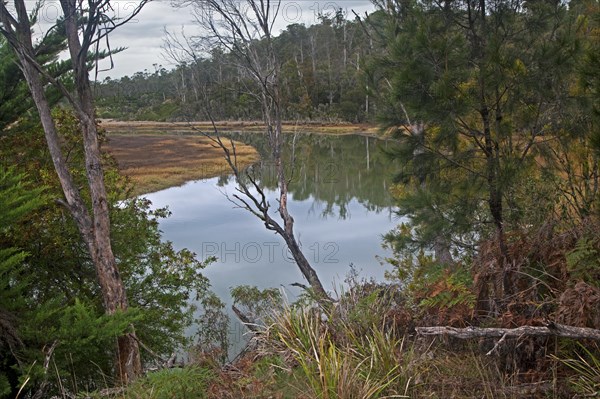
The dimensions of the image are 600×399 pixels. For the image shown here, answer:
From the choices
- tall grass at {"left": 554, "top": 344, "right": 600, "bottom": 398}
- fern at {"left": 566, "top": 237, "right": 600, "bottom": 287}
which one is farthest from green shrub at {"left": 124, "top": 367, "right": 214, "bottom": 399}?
fern at {"left": 566, "top": 237, "right": 600, "bottom": 287}

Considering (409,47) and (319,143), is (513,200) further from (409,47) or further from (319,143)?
(319,143)

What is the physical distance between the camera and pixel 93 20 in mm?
7727

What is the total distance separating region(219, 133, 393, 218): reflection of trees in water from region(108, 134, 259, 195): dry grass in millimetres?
2340

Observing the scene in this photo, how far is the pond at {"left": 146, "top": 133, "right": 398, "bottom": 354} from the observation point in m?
13.7

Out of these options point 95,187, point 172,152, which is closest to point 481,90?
point 95,187

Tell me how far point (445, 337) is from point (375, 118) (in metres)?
5.25

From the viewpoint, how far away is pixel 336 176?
29.6 meters

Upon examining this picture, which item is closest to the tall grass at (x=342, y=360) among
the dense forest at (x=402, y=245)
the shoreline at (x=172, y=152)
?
the dense forest at (x=402, y=245)

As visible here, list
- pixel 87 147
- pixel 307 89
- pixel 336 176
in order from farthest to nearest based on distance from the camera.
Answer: pixel 307 89, pixel 336 176, pixel 87 147

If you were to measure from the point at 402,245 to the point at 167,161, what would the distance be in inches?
1196

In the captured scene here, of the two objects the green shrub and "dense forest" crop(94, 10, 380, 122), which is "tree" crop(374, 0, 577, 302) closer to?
the green shrub

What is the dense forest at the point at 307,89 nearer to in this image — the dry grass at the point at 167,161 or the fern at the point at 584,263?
the dry grass at the point at 167,161

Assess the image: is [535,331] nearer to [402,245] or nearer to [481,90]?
[481,90]

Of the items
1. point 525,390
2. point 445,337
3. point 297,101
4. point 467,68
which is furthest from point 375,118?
point 297,101
